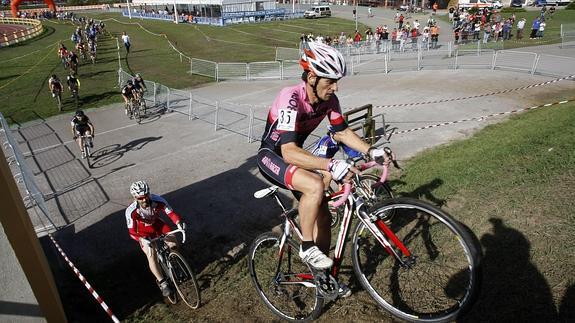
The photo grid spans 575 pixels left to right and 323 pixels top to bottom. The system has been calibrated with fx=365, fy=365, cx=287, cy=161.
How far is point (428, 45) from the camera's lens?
97.6 ft

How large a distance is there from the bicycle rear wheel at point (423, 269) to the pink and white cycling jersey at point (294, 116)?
122cm

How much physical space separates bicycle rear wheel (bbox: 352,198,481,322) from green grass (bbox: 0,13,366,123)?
69.3 feet

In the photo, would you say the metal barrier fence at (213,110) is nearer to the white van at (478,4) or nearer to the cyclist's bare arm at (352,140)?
the cyclist's bare arm at (352,140)

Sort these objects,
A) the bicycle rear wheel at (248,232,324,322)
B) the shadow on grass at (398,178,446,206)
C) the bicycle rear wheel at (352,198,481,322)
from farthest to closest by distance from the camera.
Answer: the shadow on grass at (398,178,446,206)
the bicycle rear wheel at (248,232,324,322)
the bicycle rear wheel at (352,198,481,322)

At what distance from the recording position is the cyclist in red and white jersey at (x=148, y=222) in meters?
6.06

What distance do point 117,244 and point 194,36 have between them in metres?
47.4

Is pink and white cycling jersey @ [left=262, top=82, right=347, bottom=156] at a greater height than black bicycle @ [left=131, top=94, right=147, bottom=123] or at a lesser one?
greater

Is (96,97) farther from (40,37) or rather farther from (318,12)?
(318,12)

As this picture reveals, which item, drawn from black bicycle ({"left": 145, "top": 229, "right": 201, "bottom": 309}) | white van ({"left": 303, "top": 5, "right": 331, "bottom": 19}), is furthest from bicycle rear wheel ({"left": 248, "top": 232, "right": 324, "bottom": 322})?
white van ({"left": 303, "top": 5, "right": 331, "bottom": 19})

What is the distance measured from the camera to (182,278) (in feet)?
19.8

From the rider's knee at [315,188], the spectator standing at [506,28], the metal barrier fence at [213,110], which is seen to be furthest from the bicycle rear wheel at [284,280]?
the spectator standing at [506,28]

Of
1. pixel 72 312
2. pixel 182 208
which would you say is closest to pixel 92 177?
pixel 182 208

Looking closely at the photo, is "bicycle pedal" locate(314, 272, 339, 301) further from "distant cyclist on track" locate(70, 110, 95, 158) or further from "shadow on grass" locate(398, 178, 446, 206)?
"distant cyclist on track" locate(70, 110, 95, 158)

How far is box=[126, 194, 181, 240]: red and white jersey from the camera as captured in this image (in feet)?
20.3
